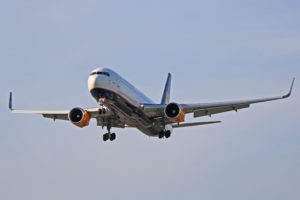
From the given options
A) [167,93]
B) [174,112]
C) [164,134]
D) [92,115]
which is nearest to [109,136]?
[92,115]

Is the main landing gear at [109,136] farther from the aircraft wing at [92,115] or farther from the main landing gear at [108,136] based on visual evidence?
the aircraft wing at [92,115]

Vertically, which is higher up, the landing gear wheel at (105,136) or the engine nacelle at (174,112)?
the engine nacelle at (174,112)

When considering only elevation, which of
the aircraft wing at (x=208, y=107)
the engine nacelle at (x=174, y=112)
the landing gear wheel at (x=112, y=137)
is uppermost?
the aircraft wing at (x=208, y=107)

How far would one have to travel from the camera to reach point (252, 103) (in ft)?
162

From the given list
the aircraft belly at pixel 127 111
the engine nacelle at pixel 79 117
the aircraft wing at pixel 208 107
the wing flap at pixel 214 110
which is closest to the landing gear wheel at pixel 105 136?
the aircraft belly at pixel 127 111

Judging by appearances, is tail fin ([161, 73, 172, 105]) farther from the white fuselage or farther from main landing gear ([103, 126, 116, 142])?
the white fuselage

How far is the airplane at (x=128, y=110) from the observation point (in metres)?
45.9

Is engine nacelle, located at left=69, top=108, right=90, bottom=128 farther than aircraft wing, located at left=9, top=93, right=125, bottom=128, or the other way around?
aircraft wing, located at left=9, top=93, right=125, bottom=128

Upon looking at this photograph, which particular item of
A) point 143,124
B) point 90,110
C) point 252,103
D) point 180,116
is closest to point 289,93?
point 252,103

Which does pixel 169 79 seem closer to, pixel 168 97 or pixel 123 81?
pixel 168 97

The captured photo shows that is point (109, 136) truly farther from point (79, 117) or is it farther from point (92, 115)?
point (79, 117)

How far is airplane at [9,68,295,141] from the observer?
45906 millimetres

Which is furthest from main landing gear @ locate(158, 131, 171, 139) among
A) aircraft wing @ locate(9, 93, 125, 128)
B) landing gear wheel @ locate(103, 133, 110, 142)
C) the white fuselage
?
landing gear wheel @ locate(103, 133, 110, 142)

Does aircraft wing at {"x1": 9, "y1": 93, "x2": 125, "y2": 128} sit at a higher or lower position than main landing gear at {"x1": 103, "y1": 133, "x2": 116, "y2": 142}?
higher
